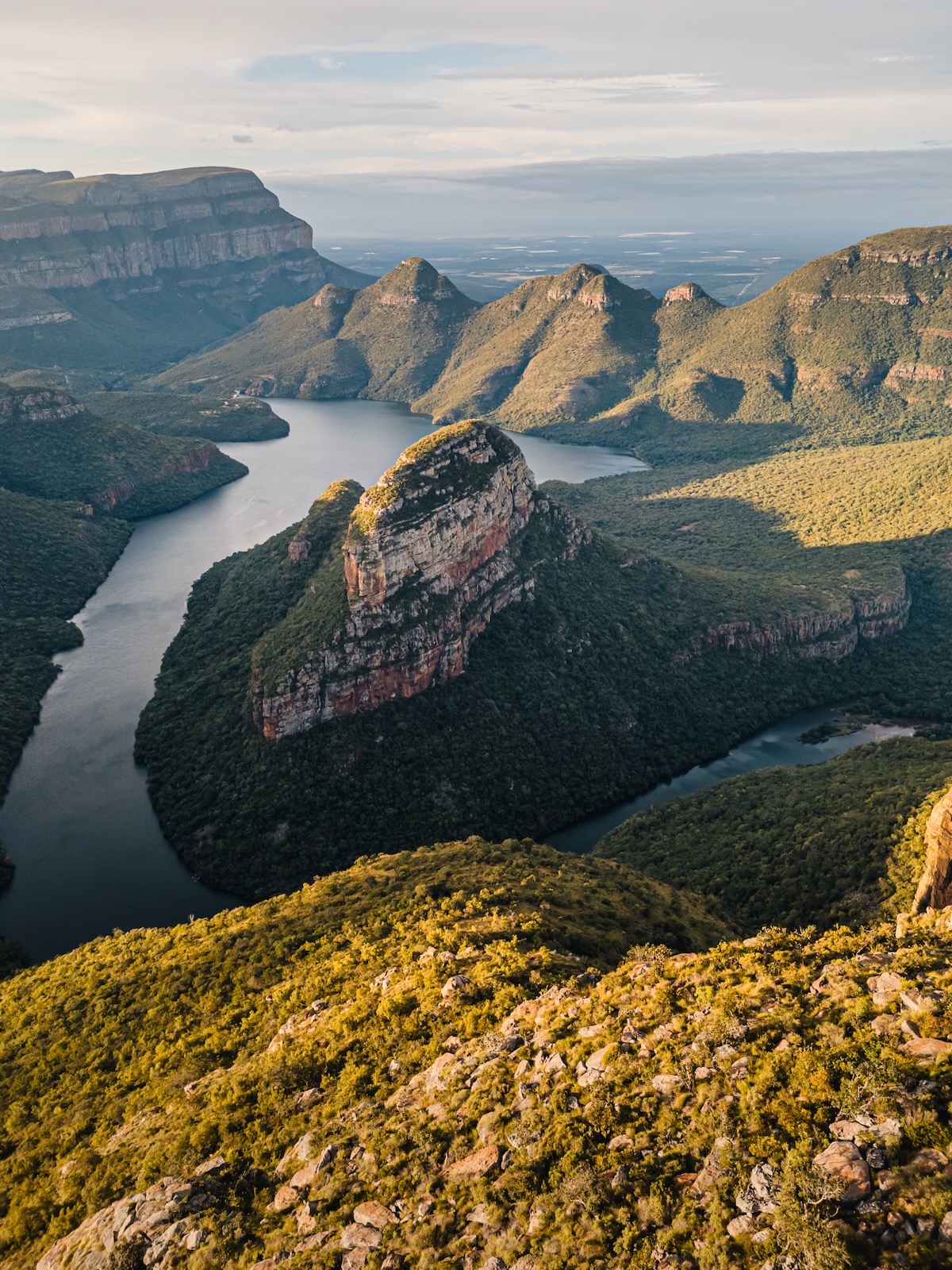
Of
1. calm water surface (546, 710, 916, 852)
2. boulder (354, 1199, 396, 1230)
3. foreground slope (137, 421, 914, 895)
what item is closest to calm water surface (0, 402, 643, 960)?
foreground slope (137, 421, 914, 895)

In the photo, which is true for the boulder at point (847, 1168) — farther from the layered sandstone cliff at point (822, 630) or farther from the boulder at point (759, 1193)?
the layered sandstone cliff at point (822, 630)

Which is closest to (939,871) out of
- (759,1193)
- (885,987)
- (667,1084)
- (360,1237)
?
(885,987)

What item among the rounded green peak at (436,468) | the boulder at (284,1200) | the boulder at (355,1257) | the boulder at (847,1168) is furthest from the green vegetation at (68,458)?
the boulder at (847,1168)

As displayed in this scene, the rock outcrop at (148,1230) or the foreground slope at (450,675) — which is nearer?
the rock outcrop at (148,1230)

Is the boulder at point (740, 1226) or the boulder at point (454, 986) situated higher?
the boulder at point (740, 1226)

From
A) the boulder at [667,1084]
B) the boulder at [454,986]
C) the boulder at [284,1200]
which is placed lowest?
the boulder at [454,986]

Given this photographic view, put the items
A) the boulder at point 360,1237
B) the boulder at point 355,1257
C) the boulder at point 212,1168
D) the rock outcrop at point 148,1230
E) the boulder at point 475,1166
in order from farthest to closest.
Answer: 1. the boulder at point 212,1168
2. the rock outcrop at point 148,1230
3. the boulder at point 475,1166
4. the boulder at point 360,1237
5. the boulder at point 355,1257

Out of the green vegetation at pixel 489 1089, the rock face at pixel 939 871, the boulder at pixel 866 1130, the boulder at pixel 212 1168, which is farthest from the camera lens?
the rock face at pixel 939 871
